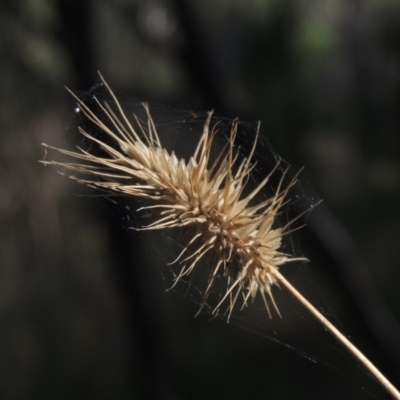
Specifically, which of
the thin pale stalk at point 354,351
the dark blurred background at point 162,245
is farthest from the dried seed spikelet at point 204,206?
the dark blurred background at point 162,245

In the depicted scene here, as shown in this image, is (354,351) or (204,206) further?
(204,206)

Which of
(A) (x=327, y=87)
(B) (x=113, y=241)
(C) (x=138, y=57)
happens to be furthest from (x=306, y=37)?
(B) (x=113, y=241)

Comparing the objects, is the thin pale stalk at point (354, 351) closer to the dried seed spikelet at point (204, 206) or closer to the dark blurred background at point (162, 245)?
the dried seed spikelet at point (204, 206)

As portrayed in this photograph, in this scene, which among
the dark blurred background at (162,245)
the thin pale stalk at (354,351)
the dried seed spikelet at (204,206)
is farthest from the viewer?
the dark blurred background at (162,245)

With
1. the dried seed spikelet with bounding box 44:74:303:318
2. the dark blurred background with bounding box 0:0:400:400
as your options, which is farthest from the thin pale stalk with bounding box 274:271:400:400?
the dark blurred background with bounding box 0:0:400:400

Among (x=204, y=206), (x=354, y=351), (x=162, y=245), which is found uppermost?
(x=162, y=245)

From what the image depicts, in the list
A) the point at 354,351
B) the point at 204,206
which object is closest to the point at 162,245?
the point at 204,206

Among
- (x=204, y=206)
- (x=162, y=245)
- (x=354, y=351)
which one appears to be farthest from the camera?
(x=162, y=245)

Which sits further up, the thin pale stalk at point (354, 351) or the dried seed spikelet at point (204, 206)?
the dried seed spikelet at point (204, 206)

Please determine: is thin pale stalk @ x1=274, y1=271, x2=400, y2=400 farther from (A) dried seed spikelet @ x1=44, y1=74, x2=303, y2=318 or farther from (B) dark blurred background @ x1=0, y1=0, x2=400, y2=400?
(B) dark blurred background @ x1=0, y1=0, x2=400, y2=400

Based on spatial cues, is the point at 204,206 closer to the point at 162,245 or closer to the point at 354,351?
the point at 354,351
